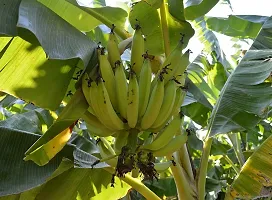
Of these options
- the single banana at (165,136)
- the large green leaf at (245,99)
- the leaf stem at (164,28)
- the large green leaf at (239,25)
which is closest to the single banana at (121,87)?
the single banana at (165,136)

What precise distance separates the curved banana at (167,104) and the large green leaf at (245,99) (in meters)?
0.39

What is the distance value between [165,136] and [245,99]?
535 mm

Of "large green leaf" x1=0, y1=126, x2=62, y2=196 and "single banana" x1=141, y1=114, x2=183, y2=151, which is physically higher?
"single banana" x1=141, y1=114, x2=183, y2=151

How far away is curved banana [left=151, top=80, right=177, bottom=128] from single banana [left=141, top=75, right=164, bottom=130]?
0.03m

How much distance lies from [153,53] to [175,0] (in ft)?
0.64

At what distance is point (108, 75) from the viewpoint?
1.21 metres

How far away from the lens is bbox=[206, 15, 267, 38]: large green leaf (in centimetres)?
225

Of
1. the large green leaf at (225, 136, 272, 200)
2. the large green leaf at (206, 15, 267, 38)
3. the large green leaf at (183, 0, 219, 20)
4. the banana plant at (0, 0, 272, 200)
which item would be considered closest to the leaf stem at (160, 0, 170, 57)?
the banana plant at (0, 0, 272, 200)

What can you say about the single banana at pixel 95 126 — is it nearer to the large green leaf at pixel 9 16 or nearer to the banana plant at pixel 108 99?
the banana plant at pixel 108 99

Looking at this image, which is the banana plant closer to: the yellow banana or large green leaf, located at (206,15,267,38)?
the yellow banana

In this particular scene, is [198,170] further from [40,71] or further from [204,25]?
[204,25]

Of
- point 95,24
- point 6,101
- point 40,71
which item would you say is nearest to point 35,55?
point 40,71

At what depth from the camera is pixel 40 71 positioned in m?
1.29

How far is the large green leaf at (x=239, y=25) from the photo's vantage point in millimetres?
2249
